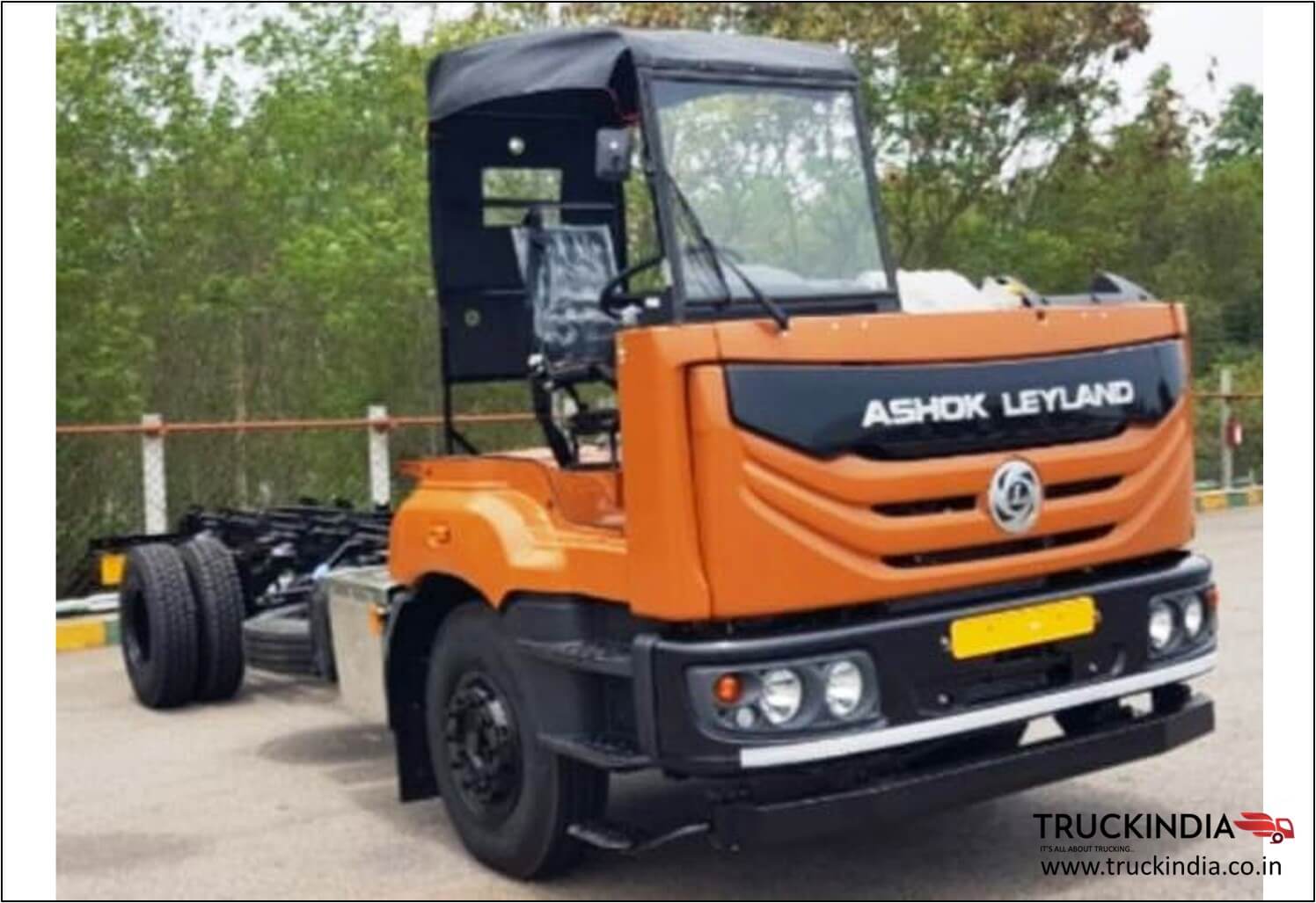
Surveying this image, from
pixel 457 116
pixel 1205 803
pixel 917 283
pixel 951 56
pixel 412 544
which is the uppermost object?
pixel 951 56

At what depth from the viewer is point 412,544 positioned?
228 inches

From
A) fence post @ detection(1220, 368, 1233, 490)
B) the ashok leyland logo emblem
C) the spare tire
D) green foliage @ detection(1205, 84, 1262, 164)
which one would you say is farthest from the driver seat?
green foliage @ detection(1205, 84, 1262, 164)

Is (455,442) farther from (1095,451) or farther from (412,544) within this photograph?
(1095,451)

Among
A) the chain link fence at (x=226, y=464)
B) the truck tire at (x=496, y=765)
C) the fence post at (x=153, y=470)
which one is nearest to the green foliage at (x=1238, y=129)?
the chain link fence at (x=226, y=464)

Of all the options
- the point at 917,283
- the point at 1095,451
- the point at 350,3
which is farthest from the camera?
the point at 350,3

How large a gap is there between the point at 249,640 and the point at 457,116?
9.11 ft

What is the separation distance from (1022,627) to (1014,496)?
14.8 inches

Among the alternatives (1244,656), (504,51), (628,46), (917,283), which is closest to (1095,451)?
(917,283)

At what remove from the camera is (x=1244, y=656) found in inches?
339

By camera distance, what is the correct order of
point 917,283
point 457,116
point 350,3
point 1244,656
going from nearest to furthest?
point 917,283 → point 457,116 → point 1244,656 → point 350,3

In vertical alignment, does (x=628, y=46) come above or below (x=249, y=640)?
above

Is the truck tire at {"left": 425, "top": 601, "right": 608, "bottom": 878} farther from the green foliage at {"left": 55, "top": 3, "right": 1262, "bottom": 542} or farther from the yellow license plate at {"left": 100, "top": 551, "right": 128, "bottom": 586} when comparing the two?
the green foliage at {"left": 55, "top": 3, "right": 1262, "bottom": 542}

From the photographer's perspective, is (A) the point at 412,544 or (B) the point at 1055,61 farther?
(B) the point at 1055,61
